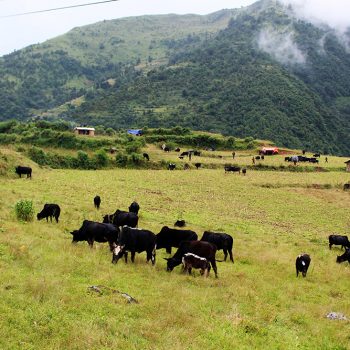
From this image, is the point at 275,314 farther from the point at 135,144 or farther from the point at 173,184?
the point at 135,144

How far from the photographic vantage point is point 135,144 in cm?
7650

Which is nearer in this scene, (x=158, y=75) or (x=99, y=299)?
(x=99, y=299)

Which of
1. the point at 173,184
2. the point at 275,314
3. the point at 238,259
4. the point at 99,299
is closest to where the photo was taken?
the point at 99,299

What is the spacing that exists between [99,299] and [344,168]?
69.0m

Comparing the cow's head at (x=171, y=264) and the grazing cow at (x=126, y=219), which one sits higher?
the grazing cow at (x=126, y=219)

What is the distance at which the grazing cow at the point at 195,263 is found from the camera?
54.0ft

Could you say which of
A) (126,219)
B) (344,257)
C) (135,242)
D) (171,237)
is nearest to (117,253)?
(135,242)

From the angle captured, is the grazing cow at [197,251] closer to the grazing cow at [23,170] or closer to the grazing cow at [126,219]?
the grazing cow at [126,219]

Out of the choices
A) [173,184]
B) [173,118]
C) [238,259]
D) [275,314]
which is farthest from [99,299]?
[173,118]

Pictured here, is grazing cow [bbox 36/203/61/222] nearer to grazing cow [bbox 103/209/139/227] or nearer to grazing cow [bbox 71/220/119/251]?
grazing cow [bbox 103/209/139/227]

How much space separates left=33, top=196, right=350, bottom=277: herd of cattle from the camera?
1672 centimetres

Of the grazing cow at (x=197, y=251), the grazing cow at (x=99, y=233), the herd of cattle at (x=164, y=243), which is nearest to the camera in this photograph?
the herd of cattle at (x=164, y=243)

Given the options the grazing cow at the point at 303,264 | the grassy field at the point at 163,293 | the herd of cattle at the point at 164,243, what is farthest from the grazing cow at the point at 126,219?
the grazing cow at the point at 303,264

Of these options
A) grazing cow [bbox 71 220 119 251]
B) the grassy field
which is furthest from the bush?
grazing cow [bbox 71 220 119 251]
